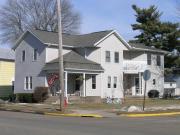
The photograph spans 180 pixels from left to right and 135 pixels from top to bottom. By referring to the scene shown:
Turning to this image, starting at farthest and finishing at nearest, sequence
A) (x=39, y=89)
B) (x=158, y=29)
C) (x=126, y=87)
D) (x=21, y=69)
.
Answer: (x=158, y=29)
(x=126, y=87)
(x=21, y=69)
(x=39, y=89)

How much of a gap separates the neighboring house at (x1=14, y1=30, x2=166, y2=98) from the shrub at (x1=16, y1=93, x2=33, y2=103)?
134 centimetres

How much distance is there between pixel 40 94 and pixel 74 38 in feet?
32.7

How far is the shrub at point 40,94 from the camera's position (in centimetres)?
4675

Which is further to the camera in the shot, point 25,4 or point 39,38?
point 25,4

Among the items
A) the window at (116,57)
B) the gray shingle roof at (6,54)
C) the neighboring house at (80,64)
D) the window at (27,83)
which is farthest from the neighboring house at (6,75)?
the window at (116,57)

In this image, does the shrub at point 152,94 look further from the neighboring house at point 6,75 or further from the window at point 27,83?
the neighboring house at point 6,75

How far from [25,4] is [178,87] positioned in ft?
103

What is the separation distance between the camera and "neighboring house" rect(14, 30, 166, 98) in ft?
158

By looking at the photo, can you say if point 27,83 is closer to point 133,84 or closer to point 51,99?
point 51,99

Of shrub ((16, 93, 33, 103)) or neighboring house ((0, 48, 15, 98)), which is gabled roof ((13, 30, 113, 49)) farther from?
neighboring house ((0, 48, 15, 98))

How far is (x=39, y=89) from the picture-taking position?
154ft

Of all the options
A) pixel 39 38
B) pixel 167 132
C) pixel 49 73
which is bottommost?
pixel 167 132

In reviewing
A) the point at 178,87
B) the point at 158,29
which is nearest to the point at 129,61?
the point at 158,29

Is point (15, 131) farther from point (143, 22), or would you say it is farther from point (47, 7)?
point (47, 7)
